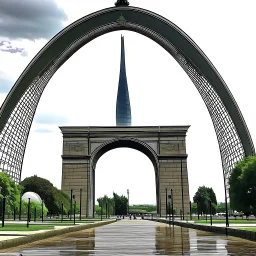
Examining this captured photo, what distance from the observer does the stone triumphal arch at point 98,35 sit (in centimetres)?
6850

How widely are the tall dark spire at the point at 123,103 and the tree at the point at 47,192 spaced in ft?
172

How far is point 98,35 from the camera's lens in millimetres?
77438

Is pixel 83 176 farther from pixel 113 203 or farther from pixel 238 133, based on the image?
pixel 113 203

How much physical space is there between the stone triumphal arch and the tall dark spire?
2190 inches

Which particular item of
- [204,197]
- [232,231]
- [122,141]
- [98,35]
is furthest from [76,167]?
[232,231]

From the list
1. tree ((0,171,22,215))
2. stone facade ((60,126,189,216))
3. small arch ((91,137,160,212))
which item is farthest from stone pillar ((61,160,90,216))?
tree ((0,171,22,215))

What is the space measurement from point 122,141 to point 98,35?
26018 millimetres

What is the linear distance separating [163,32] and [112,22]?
378 inches

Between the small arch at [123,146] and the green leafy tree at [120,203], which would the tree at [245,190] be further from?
the green leafy tree at [120,203]

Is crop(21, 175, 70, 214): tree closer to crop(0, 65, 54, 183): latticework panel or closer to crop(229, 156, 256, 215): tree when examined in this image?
crop(0, 65, 54, 183): latticework panel

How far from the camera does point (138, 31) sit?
256 ft

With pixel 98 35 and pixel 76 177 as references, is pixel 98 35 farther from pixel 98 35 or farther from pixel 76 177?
pixel 76 177

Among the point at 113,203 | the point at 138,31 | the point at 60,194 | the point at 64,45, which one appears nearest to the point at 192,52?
the point at 138,31

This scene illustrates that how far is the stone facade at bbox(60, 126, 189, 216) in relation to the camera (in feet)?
297
